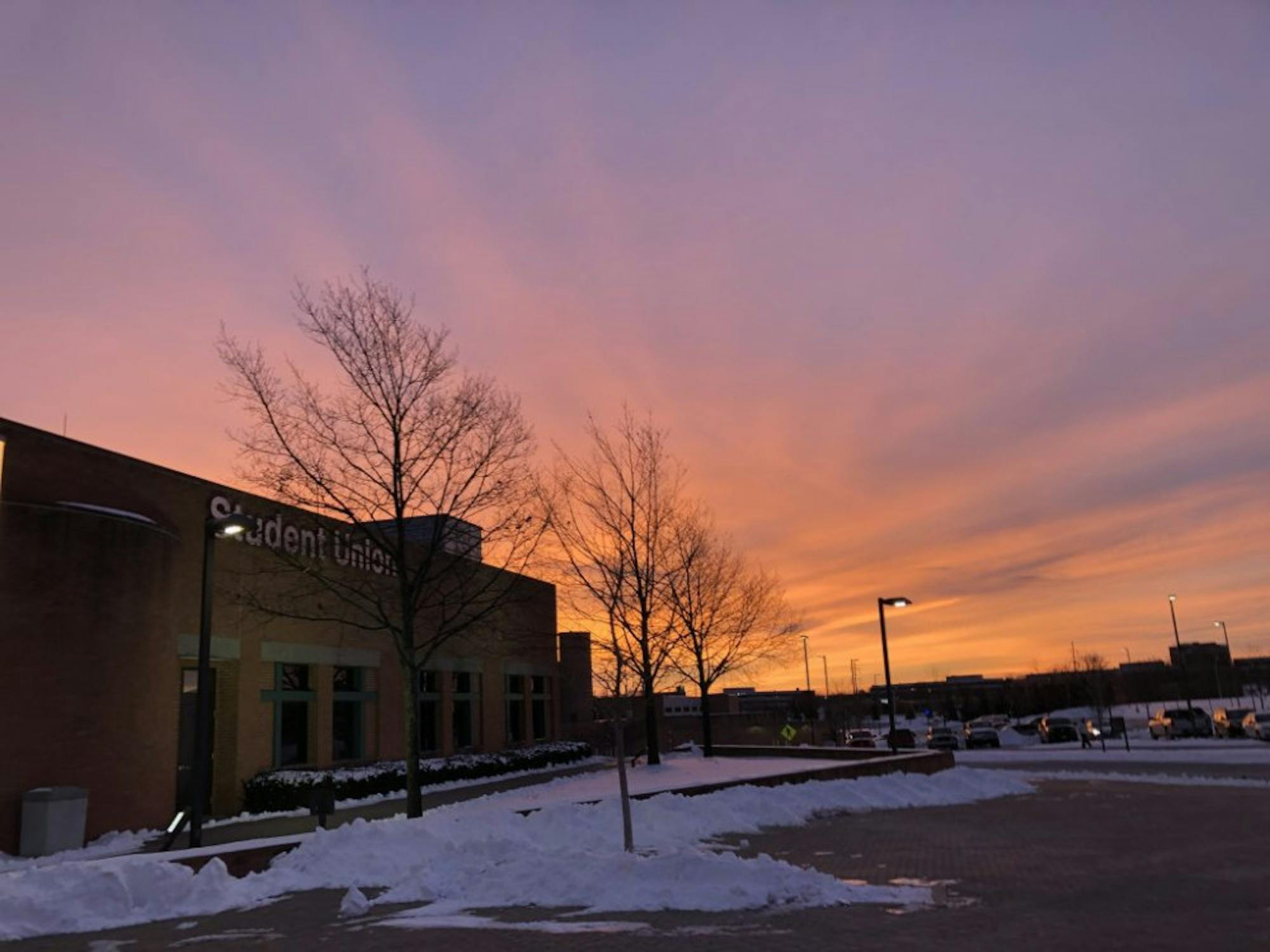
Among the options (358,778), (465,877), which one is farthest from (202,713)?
(358,778)

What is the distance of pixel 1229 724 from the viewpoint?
53.7m

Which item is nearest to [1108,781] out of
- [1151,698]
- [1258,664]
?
[1151,698]

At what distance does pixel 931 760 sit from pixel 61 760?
20487 millimetres

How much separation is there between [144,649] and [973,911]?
15.9m

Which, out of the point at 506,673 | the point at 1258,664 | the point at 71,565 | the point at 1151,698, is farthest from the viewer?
the point at 1258,664

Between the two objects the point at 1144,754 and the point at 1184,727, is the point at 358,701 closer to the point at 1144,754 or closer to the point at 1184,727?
the point at 1144,754

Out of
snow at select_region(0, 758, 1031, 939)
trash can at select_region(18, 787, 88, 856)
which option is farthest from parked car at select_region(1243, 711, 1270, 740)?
trash can at select_region(18, 787, 88, 856)

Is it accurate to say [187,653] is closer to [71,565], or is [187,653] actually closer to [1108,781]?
[71,565]

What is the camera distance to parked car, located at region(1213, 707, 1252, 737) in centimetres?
5328

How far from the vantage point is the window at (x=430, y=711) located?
32.1m

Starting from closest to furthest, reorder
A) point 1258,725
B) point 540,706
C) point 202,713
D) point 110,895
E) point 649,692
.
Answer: point 110,895, point 202,713, point 649,692, point 540,706, point 1258,725

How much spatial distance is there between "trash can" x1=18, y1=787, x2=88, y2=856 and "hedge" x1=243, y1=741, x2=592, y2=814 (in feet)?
19.3

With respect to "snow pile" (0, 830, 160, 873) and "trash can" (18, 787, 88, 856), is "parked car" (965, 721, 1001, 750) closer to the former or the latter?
"snow pile" (0, 830, 160, 873)

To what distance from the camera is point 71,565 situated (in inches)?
696
